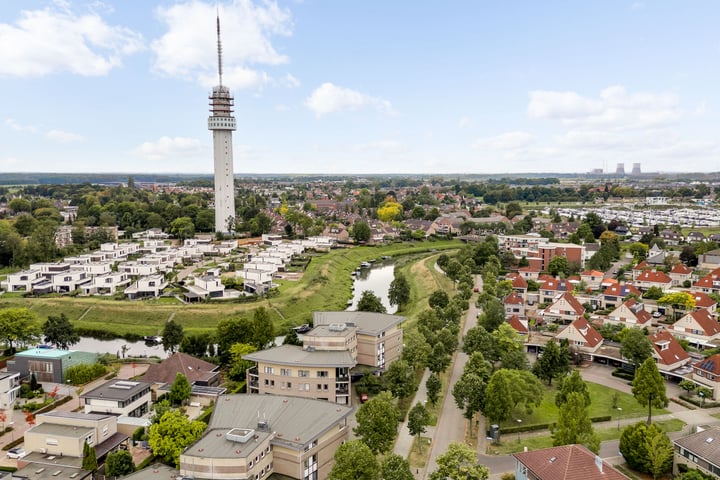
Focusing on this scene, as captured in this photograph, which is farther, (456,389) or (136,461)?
(456,389)

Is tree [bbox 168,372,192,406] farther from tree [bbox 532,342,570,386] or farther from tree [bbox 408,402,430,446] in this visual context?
tree [bbox 532,342,570,386]

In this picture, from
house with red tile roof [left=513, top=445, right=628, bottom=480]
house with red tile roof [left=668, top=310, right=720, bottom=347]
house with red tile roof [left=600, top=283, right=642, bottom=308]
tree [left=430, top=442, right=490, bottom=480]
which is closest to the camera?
house with red tile roof [left=513, top=445, right=628, bottom=480]

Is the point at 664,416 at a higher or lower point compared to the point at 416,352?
lower

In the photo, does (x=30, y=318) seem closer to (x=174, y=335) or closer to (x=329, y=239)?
(x=174, y=335)

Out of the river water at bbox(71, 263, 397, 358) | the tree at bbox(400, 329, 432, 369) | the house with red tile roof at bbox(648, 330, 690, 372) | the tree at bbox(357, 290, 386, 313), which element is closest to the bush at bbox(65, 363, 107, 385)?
the river water at bbox(71, 263, 397, 358)

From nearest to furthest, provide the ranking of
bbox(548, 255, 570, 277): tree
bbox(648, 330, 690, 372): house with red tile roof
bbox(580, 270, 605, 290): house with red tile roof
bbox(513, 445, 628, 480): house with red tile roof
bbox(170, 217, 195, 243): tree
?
1. bbox(513, 445, 628, 480): house with red tile roof
2. bbox(648, 330, 690, 372): house with red tile roof
3. bbox(580, 270, 605, 290): house with red tile roof
4. bbox(548, 255, 570, 277): tree
5. bbox(170, 217, 195, 243): tree

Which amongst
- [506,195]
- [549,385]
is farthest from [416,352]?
[506,195]
